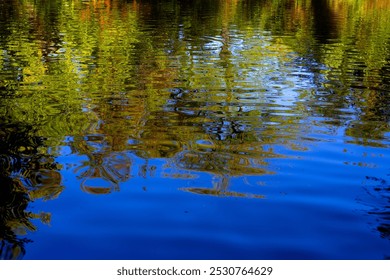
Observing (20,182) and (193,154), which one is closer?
(20,182)

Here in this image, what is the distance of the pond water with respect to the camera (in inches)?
215

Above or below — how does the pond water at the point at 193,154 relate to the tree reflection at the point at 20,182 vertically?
below

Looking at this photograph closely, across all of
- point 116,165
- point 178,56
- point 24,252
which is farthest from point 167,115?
point 178,56

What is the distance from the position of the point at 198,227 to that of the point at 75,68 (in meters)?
10.7

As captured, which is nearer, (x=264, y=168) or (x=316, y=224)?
(x=316, y=224)

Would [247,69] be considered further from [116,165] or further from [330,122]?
[116,165]

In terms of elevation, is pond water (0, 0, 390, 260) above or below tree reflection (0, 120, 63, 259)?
below

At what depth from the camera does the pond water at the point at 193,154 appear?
547 centimetres

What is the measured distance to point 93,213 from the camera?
5.98 meters

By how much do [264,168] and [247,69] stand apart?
28.3 feet

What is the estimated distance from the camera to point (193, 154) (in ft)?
26.0

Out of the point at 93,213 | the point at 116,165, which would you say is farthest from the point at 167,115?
the point at 93,213
